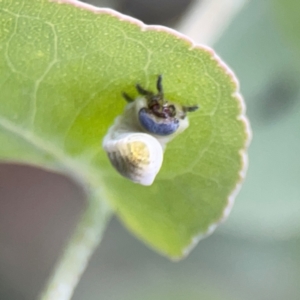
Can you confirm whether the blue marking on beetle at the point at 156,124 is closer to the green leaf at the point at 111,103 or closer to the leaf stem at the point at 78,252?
the green leaf at the point at 111,103

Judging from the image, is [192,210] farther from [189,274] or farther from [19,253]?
[19,253]

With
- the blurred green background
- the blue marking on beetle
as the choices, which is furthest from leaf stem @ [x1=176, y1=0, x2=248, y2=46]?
the blue marking on beetle

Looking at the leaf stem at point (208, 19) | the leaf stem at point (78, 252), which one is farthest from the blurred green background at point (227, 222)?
the leaf stem at point (78, 252)

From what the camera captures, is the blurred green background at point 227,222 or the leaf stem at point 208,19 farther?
the blurred green background at point 227,222

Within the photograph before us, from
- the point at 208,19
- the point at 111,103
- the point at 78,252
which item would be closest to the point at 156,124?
the point at 111,103

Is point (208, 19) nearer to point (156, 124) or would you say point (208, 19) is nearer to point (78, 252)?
point (156, 124)
